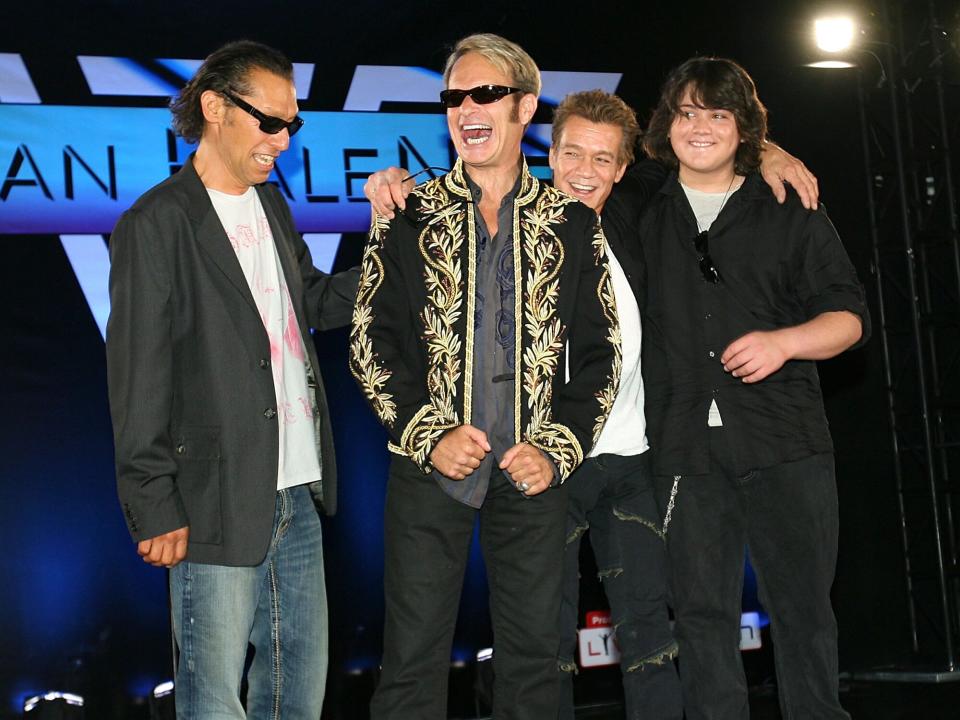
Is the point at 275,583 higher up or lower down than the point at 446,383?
lower down

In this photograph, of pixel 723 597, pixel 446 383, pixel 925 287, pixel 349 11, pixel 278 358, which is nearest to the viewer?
pixel 446 383

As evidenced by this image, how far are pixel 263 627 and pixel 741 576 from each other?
1.26 metres

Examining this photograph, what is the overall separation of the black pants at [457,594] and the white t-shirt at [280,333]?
1.02ft

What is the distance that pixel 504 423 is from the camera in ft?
7.84

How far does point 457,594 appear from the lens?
239 cm

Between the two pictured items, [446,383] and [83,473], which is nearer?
[446,383]

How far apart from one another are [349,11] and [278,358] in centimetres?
269

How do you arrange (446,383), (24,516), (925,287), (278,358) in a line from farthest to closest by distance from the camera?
(925,287), (24,516), (278,358), (446,383)

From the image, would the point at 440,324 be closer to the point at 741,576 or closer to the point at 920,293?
the point at 741,576

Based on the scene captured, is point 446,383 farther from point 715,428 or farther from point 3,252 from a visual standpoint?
point 3,252

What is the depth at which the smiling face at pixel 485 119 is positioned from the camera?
2.49 m

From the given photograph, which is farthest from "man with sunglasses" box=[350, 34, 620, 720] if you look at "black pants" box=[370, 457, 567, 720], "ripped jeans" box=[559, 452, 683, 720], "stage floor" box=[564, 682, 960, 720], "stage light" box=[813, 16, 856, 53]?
"stage light" box=[813, 16, 856, 53]

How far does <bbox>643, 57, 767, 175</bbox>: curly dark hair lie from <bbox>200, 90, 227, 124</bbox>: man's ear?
124 centimetres

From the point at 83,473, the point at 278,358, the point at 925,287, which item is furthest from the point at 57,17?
the point at 925,287
